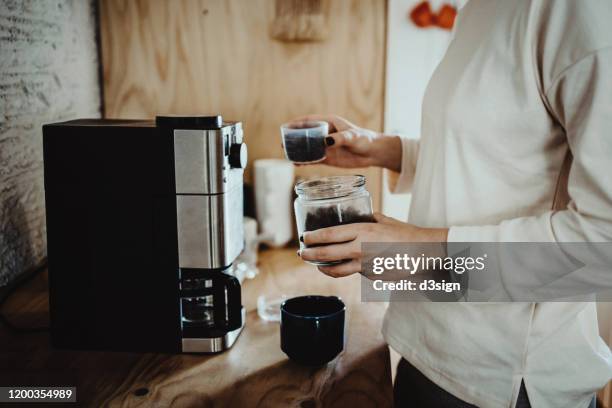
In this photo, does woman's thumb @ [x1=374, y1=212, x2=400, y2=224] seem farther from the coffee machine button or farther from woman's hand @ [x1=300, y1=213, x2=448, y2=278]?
the coffee machine button

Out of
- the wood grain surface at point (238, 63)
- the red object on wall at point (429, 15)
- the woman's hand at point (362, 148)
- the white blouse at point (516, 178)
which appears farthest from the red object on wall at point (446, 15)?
the white blouse at point (516, 178)

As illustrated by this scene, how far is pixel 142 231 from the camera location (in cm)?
102

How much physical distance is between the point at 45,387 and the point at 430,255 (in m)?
0.65

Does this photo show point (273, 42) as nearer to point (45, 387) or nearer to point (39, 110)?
point (39, 110)

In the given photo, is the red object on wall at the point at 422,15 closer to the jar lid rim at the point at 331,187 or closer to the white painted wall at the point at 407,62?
the white painted wall at the point at 407,62

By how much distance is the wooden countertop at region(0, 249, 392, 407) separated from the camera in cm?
91

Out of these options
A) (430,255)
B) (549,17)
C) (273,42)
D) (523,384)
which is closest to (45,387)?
(430,255)

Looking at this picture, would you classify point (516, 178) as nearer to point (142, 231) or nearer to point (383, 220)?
point (383, 220)

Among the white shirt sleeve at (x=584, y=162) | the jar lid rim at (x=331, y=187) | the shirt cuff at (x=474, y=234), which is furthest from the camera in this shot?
the jar lid rim at (x=331, y=187)

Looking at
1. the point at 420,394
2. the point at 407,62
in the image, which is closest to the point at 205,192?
the point at 420,394

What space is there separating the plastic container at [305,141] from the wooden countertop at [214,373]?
36cm

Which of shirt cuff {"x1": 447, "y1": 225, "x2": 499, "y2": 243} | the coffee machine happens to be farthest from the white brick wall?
shirt cuff {"x1": 447, "y1": 225, "x2": 499, "y2": 243}

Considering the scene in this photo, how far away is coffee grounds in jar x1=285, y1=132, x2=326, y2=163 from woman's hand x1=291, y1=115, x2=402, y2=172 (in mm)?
21

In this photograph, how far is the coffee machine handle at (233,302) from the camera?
3.46 feet
